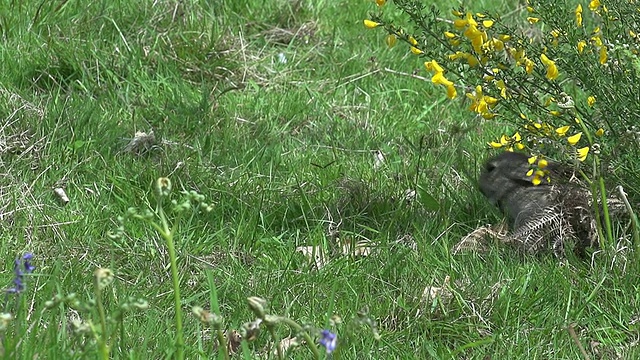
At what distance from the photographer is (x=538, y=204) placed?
3.80 meters

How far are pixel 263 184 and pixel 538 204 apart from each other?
113cm

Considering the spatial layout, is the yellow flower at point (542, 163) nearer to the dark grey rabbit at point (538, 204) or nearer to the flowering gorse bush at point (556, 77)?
the flowering gorse bush at point (556, 77)

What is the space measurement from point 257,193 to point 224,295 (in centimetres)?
87

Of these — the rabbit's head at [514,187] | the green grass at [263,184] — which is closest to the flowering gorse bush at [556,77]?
the rabbit's head at [514,187]

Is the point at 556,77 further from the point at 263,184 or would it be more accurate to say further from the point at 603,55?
the point at 263,184

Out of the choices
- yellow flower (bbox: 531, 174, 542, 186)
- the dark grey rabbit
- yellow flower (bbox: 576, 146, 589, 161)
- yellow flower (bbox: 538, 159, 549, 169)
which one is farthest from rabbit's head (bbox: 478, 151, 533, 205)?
yellow flower (bbox: 576, 146, 589, 161)

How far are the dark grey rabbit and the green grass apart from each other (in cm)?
8

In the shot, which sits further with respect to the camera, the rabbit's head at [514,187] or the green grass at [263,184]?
the rabbit's head at [514,187]

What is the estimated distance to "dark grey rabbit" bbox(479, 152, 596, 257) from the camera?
3.65m

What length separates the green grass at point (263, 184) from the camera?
3.18 metres

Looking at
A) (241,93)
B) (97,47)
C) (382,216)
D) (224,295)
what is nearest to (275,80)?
(241,93)

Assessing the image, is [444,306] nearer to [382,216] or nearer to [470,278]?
[470,278]

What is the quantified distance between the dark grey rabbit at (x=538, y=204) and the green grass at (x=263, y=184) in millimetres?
80

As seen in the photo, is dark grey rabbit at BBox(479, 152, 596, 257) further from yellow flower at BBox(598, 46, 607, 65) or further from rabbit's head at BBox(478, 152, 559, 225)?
yellow flower at BBox(598, 46, 607, 65)
